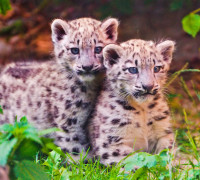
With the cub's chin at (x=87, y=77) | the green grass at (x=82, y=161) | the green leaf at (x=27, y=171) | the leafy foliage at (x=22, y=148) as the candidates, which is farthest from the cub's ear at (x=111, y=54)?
the green leaf at (x=27, y=171)

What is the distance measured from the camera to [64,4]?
477 inches

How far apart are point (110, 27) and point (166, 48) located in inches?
37.9

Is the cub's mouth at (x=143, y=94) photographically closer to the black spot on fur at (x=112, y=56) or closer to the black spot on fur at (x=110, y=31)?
the black spot on fur at (x=112, y=56)

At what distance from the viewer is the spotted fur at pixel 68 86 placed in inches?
237

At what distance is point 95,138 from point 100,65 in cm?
102

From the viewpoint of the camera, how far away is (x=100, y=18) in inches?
402

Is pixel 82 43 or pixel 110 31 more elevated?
pixel 110 31

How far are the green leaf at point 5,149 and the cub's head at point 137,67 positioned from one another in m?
2.43

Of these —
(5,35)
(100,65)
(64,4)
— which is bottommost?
(100,65)

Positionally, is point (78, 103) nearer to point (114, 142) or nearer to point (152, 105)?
point (114, 142)

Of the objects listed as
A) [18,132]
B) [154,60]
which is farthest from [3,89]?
[18,132]

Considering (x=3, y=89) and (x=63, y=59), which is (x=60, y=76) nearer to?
(x=63, y=59)

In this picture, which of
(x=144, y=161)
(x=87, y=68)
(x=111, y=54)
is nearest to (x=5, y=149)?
(x=144, y=161)

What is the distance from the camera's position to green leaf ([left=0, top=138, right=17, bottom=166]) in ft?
10.4
